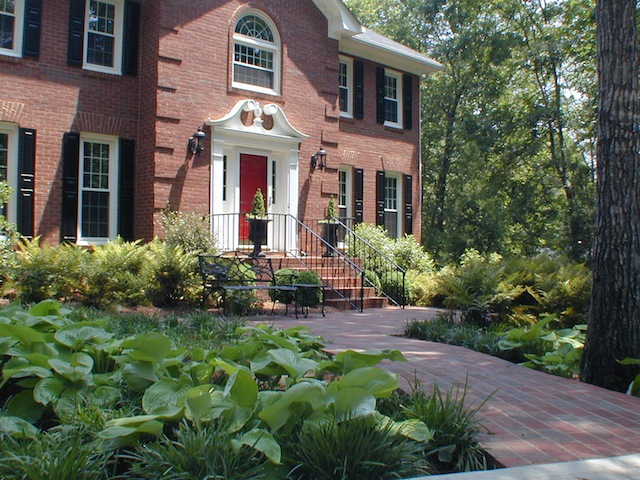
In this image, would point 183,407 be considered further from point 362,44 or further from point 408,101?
point 408,101

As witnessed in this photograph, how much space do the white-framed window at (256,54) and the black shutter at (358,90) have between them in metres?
3.06

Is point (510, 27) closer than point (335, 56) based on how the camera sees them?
No

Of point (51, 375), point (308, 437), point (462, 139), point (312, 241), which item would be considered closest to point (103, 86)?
point (312, 241)

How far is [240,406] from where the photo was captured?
327 cm

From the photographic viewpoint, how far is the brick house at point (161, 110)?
39.2 feet

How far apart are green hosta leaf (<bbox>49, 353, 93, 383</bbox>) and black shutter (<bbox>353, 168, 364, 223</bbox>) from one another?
43.7ft

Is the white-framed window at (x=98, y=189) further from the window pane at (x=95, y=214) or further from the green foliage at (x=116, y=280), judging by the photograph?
the green foliage at (x=116, y=280)

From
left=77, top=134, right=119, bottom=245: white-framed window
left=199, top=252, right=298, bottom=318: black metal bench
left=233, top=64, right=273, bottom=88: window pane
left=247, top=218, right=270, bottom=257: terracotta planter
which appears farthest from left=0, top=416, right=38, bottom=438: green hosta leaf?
left=233, top=64, right=273, bottom=88: window pane

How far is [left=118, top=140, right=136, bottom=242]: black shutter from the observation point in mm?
12904

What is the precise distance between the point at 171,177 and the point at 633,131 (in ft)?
30.5

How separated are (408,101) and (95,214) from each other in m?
9.78

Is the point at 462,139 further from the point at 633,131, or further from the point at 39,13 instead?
the point at 633,131

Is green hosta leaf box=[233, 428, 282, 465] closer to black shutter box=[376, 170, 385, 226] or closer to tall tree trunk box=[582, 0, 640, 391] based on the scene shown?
tall tree trunk box=[582, 0, 640, 391]

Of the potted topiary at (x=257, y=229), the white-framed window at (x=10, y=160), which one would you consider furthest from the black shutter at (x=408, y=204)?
the white-framed window at (x=10, y=160)
